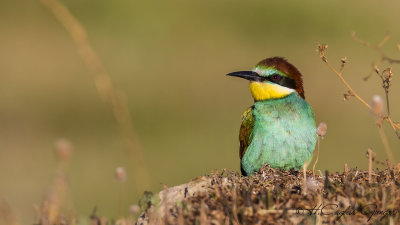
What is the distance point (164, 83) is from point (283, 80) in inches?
279

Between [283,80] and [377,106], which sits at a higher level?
[283,80]

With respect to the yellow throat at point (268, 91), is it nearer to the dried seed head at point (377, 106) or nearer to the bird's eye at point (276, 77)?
the bird's eye at point (276, 77)

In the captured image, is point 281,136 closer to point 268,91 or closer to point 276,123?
point 276,123

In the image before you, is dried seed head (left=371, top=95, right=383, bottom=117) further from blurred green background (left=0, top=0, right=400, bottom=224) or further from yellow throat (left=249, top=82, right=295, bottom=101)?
blurred green background (left=0, top=0, right=400, bottom=224)

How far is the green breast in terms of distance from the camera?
4.50m

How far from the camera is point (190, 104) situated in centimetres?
1123

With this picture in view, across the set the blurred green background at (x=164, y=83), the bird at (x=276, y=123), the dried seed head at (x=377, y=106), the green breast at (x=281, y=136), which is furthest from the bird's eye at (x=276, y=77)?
the blurred green background at (x=164, y=83)

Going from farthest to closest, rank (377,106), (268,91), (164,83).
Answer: (164,83) < (268,91) < (377,106)

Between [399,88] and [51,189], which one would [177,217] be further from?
[399,88]

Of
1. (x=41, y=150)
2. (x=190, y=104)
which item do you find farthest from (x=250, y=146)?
(x=190, y=104)

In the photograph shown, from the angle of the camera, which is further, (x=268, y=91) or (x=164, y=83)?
(x=164, y=83)

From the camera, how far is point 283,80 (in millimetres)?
5016

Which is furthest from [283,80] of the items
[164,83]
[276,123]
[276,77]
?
[164,83]

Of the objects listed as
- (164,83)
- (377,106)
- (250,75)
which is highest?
(164,83)
